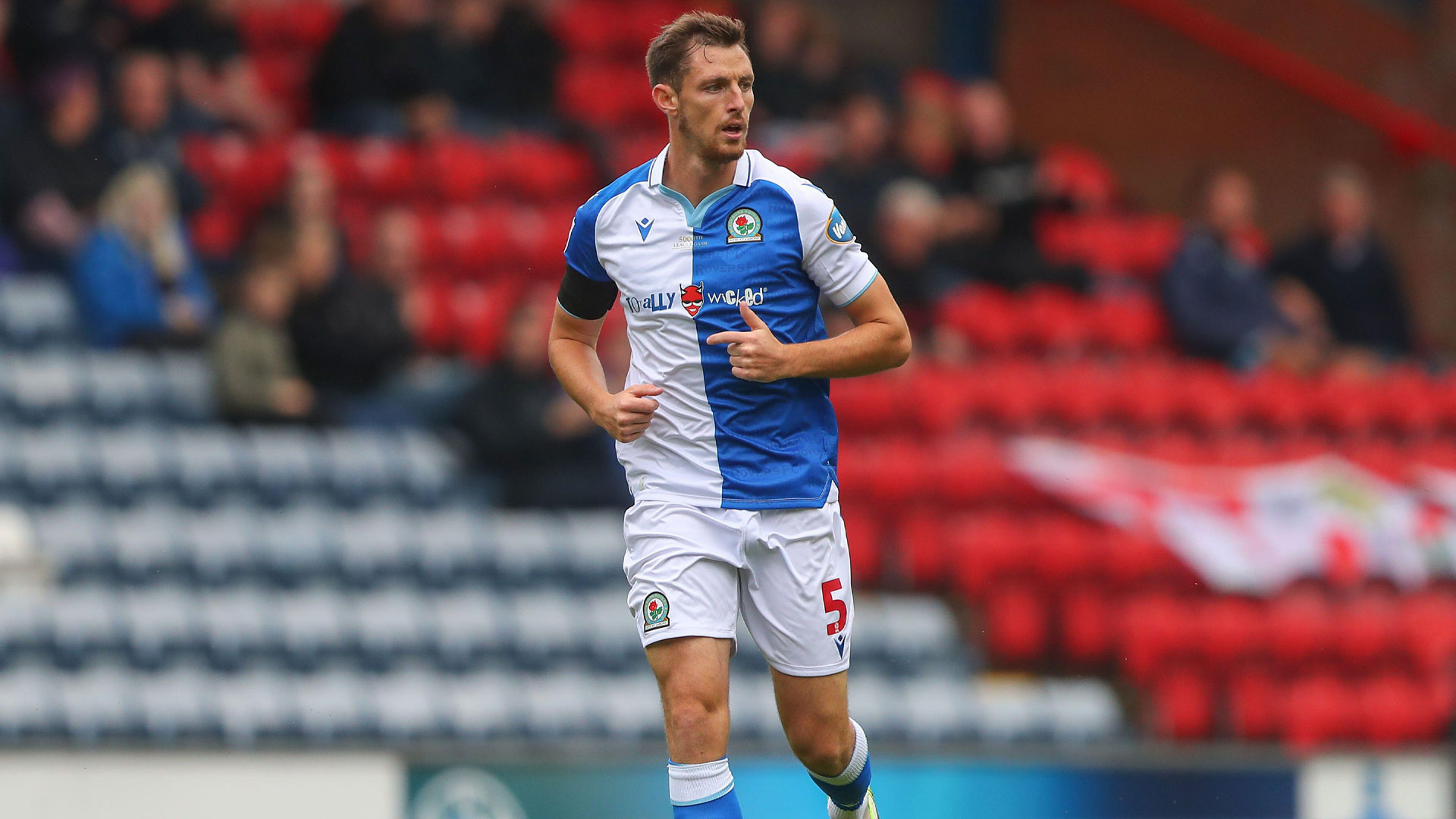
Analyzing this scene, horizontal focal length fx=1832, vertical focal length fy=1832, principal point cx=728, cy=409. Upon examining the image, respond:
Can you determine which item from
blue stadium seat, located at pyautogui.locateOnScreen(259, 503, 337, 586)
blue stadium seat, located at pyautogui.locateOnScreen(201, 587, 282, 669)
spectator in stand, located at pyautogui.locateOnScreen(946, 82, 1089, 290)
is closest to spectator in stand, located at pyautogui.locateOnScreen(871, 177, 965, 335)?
spectator in stand, located at pyautogui.locateOnScreen(946, 82, 1089, 290)

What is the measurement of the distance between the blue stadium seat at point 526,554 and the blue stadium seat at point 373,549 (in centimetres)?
44

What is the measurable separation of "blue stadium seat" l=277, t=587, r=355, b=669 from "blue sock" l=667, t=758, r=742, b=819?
188 inches

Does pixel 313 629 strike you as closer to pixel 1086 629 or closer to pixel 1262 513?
pixel 1086 629

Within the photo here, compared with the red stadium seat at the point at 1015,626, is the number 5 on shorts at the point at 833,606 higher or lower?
lower

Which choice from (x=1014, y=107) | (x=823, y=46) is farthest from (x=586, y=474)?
(x=1014, y=107)

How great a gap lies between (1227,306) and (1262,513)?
6.52 feet

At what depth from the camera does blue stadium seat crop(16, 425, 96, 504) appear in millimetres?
9672

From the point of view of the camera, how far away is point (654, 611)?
4.84 m

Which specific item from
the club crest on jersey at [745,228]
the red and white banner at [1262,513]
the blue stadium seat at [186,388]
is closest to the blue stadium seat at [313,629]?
the blue stadium seat at [186,388]

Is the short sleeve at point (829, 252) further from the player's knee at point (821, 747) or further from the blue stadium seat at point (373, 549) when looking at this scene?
the blue stadium seat at point (373, 549)

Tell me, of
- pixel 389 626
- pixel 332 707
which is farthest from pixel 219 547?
pixel 332 707

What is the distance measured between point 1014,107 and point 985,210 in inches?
147

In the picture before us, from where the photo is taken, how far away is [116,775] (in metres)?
8.09

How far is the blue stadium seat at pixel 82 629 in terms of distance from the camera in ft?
29.6
